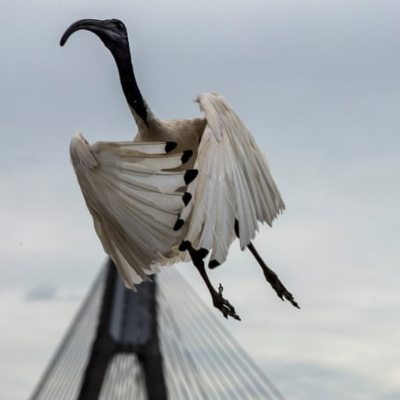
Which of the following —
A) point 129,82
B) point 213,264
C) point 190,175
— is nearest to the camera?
point 213,264

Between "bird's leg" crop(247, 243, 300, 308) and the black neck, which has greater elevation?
the black neck

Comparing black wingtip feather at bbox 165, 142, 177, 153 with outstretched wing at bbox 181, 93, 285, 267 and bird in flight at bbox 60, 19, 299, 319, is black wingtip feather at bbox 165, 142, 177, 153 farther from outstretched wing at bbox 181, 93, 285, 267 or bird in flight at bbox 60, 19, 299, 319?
outstretched wing at bbox 181, 93, 285, 267

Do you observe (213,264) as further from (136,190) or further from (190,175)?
(136,190)

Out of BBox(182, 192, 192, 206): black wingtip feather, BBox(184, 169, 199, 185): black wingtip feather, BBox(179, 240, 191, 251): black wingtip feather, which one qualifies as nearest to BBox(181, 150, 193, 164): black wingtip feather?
BBox(184, 169, 199, 185): black wingtip feather

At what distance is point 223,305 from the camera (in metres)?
17.0

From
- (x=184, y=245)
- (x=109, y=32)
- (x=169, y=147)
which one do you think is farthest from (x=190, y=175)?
(x=109, y=32)

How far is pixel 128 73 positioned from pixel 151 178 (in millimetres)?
1405

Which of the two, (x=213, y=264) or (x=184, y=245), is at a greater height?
(x=184, y=245)

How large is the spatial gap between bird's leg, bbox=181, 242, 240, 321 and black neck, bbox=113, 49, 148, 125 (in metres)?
1.85

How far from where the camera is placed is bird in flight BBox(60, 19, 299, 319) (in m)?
16.4

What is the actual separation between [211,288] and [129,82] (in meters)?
2.59

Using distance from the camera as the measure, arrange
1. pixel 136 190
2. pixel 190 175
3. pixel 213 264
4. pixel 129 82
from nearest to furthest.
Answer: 1. pixel 213 264
2. pixel 190 175
3. pixel 136 190
4. pixel 129 82

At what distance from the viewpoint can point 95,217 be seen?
17.7 meters

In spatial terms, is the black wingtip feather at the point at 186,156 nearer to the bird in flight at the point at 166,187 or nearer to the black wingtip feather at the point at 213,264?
the bird in flight at the point at 166,187
